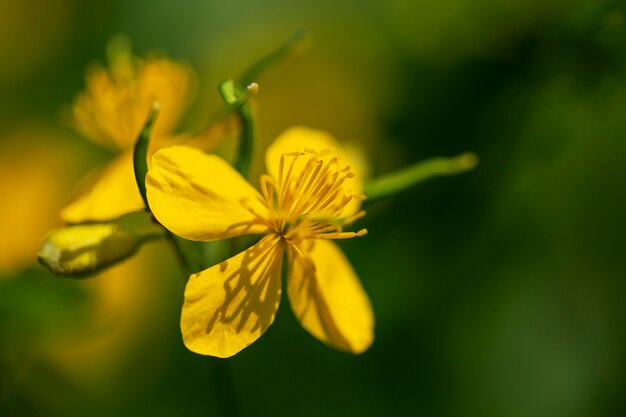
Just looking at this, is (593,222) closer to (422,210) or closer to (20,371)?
(422,210)

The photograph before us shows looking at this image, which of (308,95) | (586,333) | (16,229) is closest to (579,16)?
(586,333)

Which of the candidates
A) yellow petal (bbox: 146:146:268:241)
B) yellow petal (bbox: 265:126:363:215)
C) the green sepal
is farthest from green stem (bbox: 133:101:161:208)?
yellow petal (bbox: 265:126:363:215)

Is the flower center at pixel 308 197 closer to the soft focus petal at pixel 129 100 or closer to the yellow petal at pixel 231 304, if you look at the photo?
the yellow petal at pixel 231 304

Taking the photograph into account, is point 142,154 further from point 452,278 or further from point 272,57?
point 452,278

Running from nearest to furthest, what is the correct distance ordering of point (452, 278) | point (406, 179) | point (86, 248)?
point (86, 248)
point (406, 179)
point (452, 278)

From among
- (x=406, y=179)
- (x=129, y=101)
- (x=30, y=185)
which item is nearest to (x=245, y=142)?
(x=406, y=179)

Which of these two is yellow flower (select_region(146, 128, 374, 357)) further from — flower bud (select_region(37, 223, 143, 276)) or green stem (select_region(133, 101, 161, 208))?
flower bud (select_region(37, 223, 143, 276))
